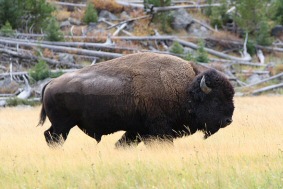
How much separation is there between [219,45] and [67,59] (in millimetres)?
14253

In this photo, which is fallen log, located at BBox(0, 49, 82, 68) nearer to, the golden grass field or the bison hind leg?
the golden grass field

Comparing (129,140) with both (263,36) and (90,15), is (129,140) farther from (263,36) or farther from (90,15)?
(90,15)

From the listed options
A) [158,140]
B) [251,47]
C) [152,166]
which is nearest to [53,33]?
[251,47]

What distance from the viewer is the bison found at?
8.70 meters

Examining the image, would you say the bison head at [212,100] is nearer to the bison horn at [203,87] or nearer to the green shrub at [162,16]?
the bison horn at [203,87]

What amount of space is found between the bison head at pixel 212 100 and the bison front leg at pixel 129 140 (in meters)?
1.10

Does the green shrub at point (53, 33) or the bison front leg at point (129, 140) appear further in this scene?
the green shrub at point (53, 33)

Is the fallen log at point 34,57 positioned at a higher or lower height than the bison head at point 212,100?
lower

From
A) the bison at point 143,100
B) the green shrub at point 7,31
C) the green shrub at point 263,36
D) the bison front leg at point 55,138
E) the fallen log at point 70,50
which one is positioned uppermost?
the bison at point 143,100

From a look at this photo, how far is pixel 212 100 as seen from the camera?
8742mm

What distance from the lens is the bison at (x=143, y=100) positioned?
8.70 m

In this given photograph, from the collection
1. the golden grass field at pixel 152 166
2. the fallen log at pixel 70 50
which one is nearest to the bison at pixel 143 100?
the golden grass field at pixel 152 166

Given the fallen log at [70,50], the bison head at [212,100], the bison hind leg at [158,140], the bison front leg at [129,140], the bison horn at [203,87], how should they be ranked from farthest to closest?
the fallen log at [70,50] < the bison front leg at [129,140] < the bison head at [212,100] < the bison horn at [203,87] < the bison hind leg at [158,140]

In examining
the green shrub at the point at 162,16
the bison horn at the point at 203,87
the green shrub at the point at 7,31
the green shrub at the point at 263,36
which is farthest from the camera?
the green shrub at the point at 162,16
